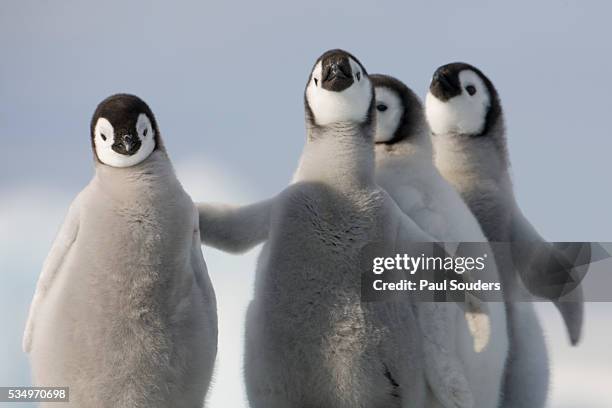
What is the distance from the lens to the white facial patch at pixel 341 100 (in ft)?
18.0

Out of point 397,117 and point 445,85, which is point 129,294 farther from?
point 445,85

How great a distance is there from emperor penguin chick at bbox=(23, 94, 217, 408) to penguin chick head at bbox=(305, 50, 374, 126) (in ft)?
2.29

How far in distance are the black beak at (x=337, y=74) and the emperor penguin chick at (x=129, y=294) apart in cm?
75

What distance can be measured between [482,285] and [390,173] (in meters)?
0.67

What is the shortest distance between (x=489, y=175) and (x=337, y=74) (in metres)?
1.56

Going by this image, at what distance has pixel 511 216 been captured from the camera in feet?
21.9

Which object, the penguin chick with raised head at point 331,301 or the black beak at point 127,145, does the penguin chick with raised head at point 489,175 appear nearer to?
the penguin chick with raised head at point 331,301

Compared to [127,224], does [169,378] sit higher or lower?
lower

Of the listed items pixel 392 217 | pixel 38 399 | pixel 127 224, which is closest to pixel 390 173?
pixel 392 217

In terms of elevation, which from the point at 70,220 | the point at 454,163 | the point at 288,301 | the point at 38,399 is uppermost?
the point at 454,163

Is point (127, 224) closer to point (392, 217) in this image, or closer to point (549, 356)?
point (392, 217)

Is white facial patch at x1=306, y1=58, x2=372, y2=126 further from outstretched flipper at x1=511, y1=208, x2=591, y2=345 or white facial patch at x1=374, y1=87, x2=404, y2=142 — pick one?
outstretched flipper at x1=511, y1=208, x2=591, y2=345

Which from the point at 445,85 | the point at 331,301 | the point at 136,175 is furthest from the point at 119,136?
the point at 445,85

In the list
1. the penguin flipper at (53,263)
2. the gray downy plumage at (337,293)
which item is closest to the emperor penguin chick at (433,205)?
the gray downy plumage at (337,293)
